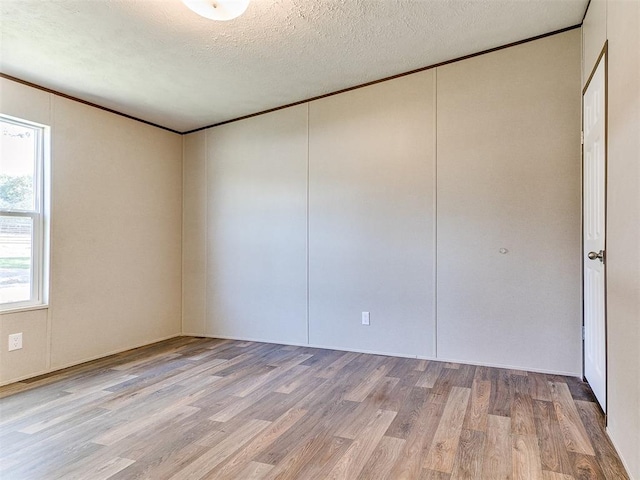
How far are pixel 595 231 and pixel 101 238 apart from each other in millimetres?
4077

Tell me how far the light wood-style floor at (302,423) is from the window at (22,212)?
0.75 meters

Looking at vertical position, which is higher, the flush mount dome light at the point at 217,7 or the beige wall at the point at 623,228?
the flush mount dome light at the point at 217,7

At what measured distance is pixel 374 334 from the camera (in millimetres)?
3803

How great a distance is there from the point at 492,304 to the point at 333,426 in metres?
1.81

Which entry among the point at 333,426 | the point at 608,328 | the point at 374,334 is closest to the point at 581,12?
the point at 608,328

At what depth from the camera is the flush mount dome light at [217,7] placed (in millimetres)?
2059

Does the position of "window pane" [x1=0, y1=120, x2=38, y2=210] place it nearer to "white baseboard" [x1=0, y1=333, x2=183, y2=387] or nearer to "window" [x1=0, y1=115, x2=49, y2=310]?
"window" [x1=0, y1=115, x2=49, y2=310]

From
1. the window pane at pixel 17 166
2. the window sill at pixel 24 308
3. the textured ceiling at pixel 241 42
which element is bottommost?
the window sill at pixel 24 308

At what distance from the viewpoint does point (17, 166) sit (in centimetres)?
317

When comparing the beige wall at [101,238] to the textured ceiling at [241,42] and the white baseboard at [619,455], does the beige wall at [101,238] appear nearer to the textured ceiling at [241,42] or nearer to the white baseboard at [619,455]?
the textured ceiling at [241,42]

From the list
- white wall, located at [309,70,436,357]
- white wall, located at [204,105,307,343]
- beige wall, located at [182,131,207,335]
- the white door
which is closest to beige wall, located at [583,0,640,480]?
the white door

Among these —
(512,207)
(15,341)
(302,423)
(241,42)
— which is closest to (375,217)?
(512,207)

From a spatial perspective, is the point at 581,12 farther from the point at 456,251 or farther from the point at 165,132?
the point at 165,132

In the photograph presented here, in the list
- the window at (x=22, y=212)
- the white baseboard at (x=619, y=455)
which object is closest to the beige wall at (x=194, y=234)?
the window at (x=22, y=212)
